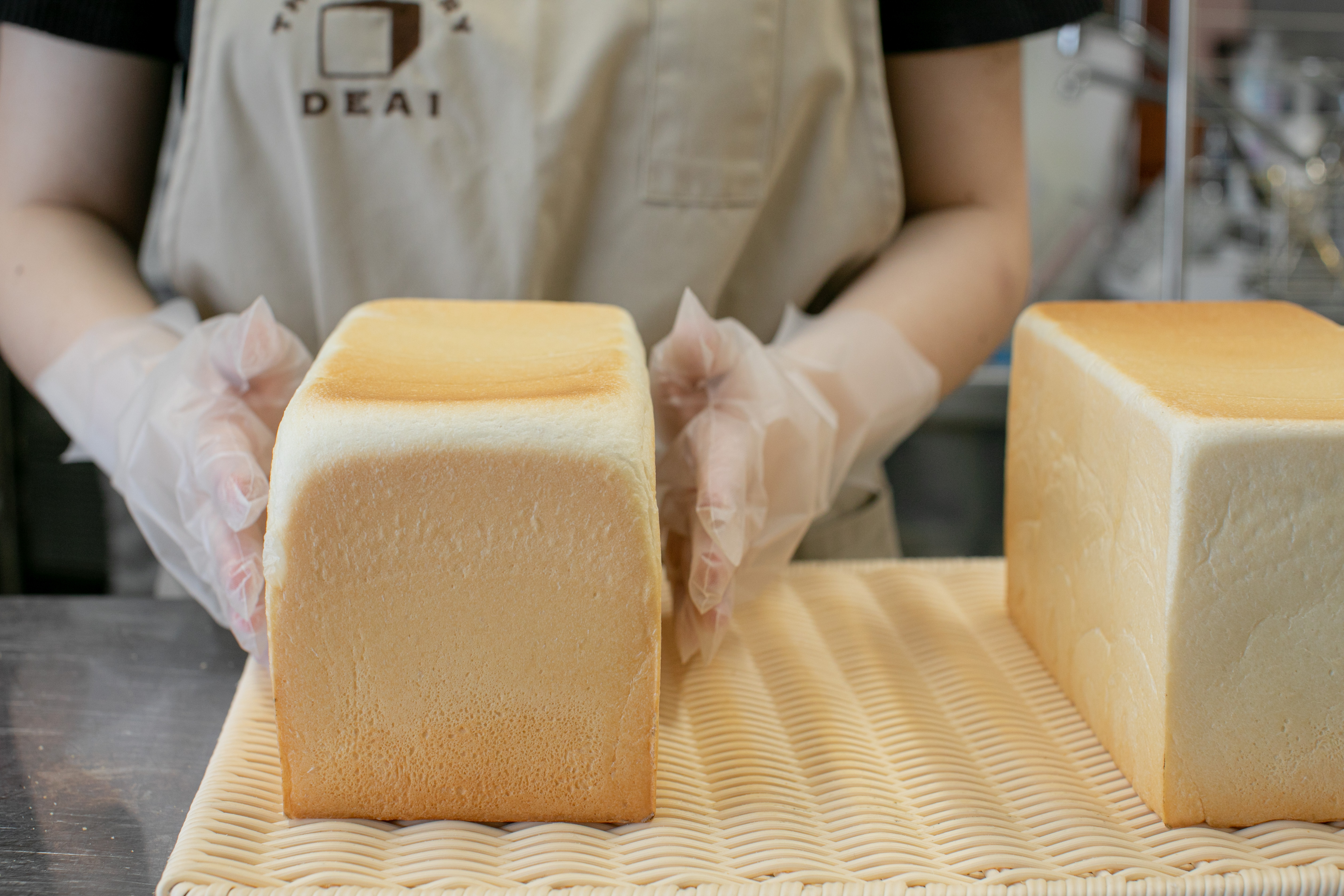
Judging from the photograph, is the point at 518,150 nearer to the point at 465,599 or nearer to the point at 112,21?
the point at 112,21

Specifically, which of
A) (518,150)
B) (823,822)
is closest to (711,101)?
(518,150)

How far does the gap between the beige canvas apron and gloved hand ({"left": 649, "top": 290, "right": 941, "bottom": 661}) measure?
164mm

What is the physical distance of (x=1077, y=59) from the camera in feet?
6.23

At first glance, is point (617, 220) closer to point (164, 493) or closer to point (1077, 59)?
point (164, 493)

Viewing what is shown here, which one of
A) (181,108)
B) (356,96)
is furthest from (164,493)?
(181,108)

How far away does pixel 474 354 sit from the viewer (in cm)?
68

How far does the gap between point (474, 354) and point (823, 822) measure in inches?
13.6

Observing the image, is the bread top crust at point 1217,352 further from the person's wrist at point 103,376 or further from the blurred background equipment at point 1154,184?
the blurred background equipment at point 1154,184

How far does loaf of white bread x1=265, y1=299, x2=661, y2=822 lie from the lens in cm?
55

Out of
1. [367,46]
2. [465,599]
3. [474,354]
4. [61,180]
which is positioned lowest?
[465,599]

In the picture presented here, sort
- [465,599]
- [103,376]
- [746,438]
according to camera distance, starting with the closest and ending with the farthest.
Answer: [465,599] → [746,438] → [103,376]

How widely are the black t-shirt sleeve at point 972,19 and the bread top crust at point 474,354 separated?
1.55ft

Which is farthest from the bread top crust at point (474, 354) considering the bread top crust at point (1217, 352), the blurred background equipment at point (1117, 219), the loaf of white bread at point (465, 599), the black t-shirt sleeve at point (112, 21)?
the blurred background equipment at point (1117, 219)

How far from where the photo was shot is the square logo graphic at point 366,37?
928mm
